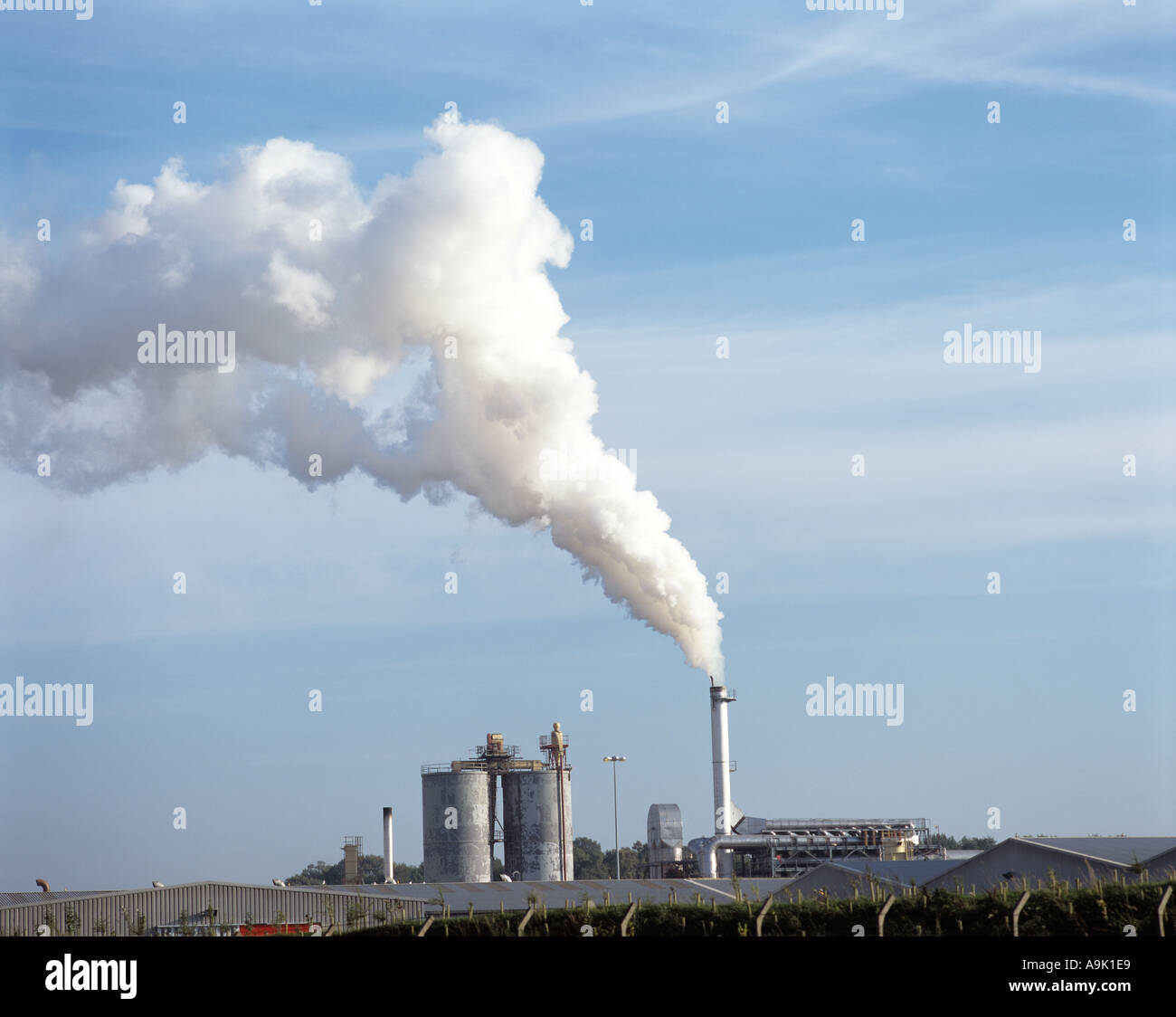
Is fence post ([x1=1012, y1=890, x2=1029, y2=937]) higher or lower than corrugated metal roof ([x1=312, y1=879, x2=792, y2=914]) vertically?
higher

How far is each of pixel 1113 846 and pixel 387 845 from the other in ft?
161

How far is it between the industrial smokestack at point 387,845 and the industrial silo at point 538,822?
6.65 m

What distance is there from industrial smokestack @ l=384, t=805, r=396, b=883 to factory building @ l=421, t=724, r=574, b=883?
208 centimetres

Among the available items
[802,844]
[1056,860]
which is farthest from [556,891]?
[802,844]

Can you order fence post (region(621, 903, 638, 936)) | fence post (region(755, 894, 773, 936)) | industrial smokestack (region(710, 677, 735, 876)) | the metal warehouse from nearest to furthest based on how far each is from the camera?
fence post (region(755, 894, 773, 936)) → fence post (region(621, 903, 638, 936)) → the metal warehouse → industrial smokestack (region(710, 677, 735, 876))

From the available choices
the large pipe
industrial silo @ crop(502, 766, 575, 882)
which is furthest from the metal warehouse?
industrial silo @ crop(502, 766, 575, 882)

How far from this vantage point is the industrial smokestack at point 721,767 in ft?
253

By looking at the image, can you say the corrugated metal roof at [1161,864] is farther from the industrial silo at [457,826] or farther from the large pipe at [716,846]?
the industrial silo at [457,826]

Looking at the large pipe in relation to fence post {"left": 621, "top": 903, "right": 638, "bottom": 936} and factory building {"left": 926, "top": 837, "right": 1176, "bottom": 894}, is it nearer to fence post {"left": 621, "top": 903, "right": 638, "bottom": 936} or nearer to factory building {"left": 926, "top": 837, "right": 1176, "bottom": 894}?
factory building {"left": 926, "top": 837, "right": 1176, "bottom": 894}

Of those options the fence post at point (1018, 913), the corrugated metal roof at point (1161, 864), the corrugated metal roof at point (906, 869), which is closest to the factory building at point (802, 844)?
the corrugated metal roof at point (906, 869)

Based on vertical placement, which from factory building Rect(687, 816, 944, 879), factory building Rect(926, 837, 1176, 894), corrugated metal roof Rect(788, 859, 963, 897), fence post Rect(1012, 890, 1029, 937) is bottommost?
factory building Rect(687, 816, 944, 879)

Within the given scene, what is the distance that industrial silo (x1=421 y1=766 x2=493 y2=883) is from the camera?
267 ft
